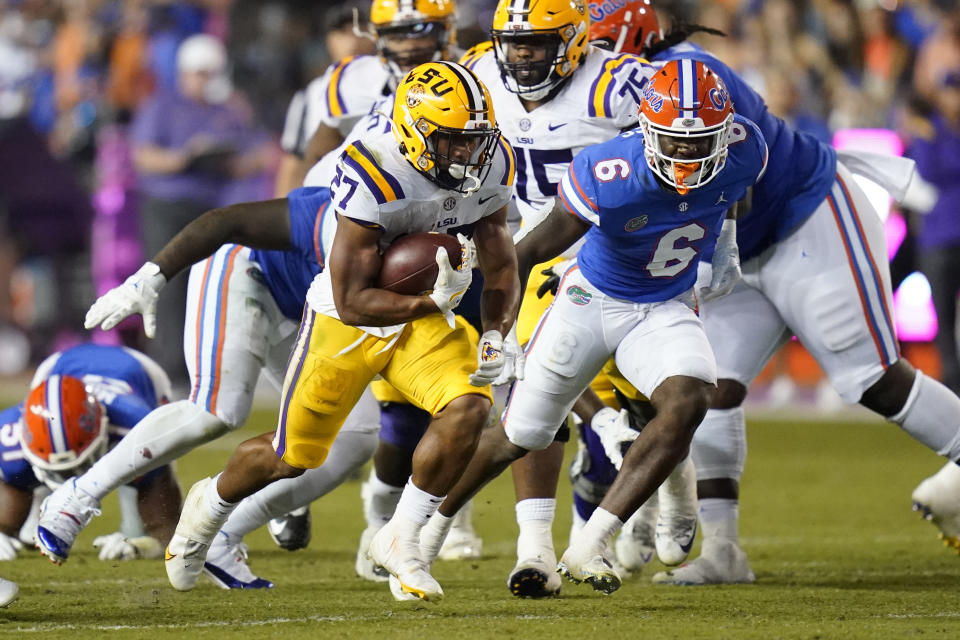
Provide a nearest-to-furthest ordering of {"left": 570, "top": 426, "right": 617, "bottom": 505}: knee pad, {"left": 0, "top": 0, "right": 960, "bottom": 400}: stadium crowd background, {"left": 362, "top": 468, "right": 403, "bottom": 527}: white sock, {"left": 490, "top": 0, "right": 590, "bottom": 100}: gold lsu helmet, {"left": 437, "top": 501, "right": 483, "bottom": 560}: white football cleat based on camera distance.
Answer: {"left": 490, "top": 0, "right": 590, "bottom": 100}: gold lsu helmet → {"left": 570, "top": 426, "right": 617, "bottom": 505}: knee pad → {"left": 362, "top": 468, "right": 403, "bottom": 527}: white sock → {"left": 437, "top": 501, "right": 483, "bottom": 560}: white football cleat → {"left": 0, "top": 0, "right": 960, "bottom": 400}: stadium crowd background

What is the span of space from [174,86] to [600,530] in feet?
24.4

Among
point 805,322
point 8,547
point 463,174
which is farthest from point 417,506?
point 8,547

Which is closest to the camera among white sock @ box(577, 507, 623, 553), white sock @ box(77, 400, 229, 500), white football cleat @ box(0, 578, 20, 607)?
white football cleat @ box(0, 578, 20, 607)

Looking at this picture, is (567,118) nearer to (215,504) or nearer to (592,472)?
(592,472)

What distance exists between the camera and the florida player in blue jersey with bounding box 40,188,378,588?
5.13 meters

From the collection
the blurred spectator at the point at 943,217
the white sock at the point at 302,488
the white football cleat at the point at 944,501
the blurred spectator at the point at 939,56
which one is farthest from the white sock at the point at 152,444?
the blurred spectator at the point at 939,56

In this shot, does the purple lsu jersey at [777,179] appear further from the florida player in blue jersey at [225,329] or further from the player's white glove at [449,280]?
the florida player in blue jersey at [225,329]

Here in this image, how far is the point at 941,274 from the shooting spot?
10195mm

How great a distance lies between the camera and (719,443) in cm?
561

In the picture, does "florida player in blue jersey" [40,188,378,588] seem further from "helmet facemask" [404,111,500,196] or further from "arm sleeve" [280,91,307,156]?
"arm sleeve" [280,91,307,156]

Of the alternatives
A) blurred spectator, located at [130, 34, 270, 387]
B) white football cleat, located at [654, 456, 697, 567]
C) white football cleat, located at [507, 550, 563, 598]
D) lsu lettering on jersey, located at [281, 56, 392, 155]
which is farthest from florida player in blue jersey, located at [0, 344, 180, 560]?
blurred spectator, located at [130, 34, 270, 387]

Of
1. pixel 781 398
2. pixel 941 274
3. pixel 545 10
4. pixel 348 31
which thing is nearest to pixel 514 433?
pixel 545 10

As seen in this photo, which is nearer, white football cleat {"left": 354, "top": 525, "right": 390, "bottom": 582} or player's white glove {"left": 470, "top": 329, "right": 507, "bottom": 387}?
player's white glove {"left": 470, "top": 329, "right": 507, "bottom": 387}

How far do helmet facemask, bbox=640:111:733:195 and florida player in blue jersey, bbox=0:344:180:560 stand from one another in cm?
223
